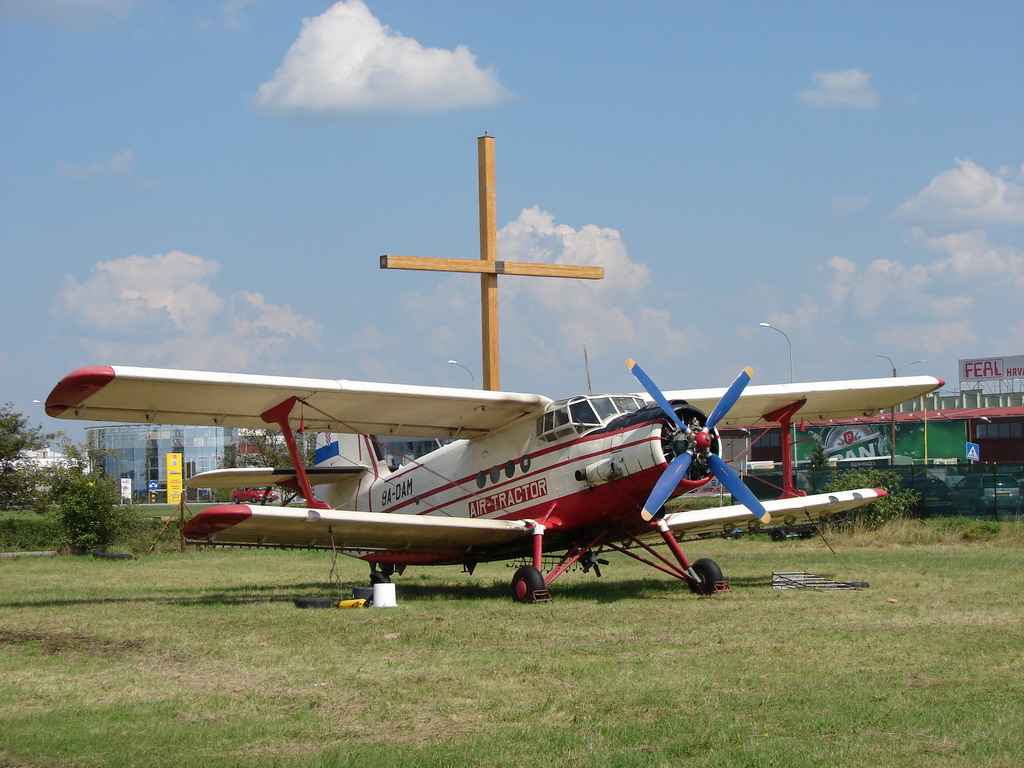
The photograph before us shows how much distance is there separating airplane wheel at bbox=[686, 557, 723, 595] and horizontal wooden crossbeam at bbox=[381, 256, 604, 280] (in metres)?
5.22

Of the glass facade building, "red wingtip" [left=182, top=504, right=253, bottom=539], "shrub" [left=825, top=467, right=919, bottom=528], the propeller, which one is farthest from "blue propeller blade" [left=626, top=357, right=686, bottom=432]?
the glass facade building

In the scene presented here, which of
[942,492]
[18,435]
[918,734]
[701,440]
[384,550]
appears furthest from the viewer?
[18,435]

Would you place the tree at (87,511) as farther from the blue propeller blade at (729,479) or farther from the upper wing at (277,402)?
the blue propeller blade at (729,479)

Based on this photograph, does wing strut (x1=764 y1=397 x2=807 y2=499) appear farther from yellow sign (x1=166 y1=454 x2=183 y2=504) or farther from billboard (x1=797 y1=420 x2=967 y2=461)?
billboard (x1=797 y1=420 x2=967 y2=461)

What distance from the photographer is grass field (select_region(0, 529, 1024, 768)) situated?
656 cm

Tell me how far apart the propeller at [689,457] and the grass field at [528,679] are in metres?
1.41

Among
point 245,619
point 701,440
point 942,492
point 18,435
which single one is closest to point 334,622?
point 245,619

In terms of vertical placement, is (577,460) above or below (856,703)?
above

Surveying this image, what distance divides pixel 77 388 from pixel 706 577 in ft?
31.1

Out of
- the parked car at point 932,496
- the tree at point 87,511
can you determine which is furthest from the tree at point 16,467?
the parked car at point 932,496

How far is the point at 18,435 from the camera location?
119 feet

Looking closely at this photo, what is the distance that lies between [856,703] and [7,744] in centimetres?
580

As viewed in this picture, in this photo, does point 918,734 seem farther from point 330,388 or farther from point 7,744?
point 330,388

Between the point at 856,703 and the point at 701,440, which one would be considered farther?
the point at 701,440
